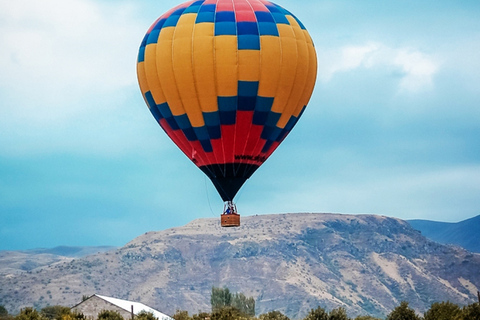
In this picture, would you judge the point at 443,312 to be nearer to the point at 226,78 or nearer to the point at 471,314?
the point at 471,314

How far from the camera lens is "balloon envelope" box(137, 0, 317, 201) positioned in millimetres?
47969

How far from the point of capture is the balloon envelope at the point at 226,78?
48.0m

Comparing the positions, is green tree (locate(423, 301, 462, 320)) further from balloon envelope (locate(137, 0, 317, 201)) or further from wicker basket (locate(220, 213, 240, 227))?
balloon envelope (locate(137, 0, 317, 201))

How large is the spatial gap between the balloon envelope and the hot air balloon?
0.05 m

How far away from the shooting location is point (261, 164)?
170 feet

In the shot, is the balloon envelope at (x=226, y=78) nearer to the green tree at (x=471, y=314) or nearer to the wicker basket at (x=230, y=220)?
the wicker basket at (x=230, y=220)

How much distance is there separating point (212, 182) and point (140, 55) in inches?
330

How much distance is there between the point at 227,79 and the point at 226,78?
79mm

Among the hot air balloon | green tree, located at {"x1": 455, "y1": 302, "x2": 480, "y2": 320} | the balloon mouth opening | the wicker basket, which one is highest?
the hot air balloon

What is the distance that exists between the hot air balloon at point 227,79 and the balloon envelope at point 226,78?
0.17 ft

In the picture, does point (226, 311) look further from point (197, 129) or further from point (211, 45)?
point (211, 45)

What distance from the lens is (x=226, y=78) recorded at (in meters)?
47.9

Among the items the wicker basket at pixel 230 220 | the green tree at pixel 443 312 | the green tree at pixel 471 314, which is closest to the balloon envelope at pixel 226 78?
the wicker basket at pixel 230 220

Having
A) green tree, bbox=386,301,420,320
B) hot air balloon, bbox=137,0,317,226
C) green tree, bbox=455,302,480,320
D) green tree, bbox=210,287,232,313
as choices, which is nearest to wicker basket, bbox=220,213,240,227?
hot air balloon, bbox=137,0,317,226
